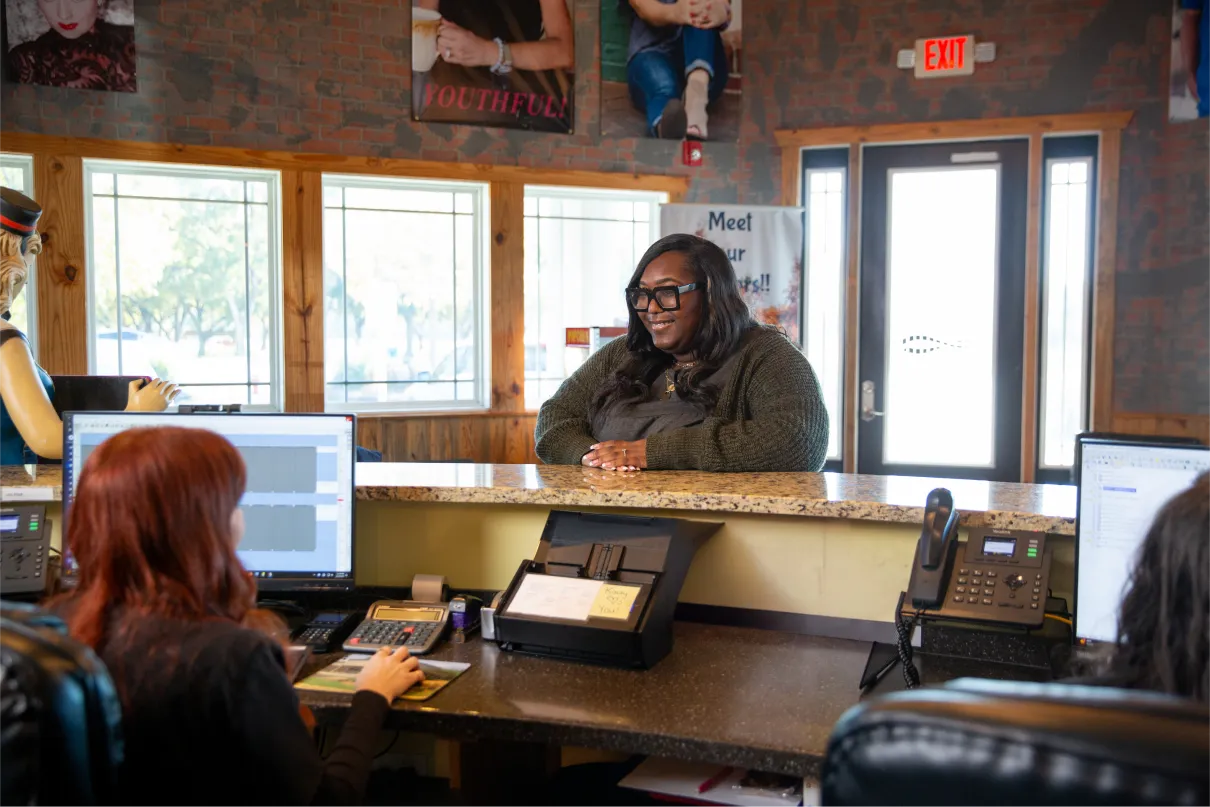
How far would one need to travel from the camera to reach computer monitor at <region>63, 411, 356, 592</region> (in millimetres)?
1992

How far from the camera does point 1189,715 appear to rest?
567 mm

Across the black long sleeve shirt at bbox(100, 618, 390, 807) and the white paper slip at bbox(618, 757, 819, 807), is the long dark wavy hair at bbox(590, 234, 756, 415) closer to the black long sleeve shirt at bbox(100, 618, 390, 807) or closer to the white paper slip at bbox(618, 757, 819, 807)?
the white paper slip at bbox(618, 757, 819, 807)

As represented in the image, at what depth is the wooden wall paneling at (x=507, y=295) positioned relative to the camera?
6035 mm

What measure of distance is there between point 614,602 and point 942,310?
482 centimetres

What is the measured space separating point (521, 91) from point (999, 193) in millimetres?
2708

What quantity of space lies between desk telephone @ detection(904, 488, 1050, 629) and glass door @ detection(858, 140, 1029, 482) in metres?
4.54

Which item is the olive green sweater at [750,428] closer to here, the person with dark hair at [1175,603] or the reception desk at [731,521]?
the reception desk at [731,521]

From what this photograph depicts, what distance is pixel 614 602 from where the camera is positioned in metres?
1.83

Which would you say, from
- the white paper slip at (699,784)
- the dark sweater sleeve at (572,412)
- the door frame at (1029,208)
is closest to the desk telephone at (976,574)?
Answer: the white paper slip at (699,784)


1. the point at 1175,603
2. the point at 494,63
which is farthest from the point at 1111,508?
the point at 494,63

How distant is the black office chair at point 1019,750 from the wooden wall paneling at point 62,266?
539 centimetres

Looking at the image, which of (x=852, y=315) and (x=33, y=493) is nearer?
(x=33, y=493)

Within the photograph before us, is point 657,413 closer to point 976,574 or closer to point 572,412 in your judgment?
point 572,412

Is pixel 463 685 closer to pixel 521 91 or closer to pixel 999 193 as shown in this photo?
pixel 521 91
